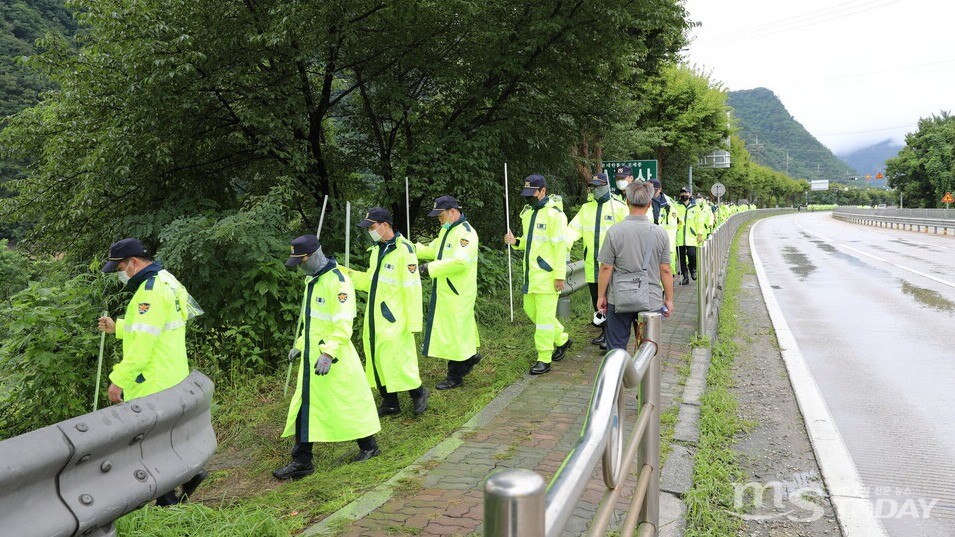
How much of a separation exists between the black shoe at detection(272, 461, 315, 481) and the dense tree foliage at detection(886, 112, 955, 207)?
219 feet

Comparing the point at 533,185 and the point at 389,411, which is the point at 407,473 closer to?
the point at 389,411

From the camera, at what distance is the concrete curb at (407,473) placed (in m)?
3.75

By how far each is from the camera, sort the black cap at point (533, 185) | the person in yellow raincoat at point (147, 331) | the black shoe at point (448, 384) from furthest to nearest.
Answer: the black cap at point (533, 185), the black shoe at point (448, 384), the person in yellow raincoat at point (147, 331)

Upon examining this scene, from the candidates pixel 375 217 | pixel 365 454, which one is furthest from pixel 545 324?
pixel 365 454

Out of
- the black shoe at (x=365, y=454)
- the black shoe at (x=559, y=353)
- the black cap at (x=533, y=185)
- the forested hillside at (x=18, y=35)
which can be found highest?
the forested hillside at (x=18, y=35)

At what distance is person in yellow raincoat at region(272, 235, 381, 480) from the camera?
484 cm

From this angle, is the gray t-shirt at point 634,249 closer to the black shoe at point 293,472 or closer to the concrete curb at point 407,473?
the concrete curb at point 407,473

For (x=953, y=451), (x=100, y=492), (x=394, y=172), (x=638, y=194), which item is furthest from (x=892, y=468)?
(x=394, y=172)

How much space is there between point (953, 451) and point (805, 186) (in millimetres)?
151849

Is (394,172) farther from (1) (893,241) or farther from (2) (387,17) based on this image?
(1) (893,241)

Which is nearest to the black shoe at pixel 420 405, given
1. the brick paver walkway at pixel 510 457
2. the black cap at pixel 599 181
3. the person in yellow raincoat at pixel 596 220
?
the brick paver walkway at pixel 510 457

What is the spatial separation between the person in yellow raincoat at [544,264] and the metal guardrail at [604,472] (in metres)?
3.99

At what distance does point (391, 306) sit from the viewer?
5.88m

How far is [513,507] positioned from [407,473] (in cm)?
360
